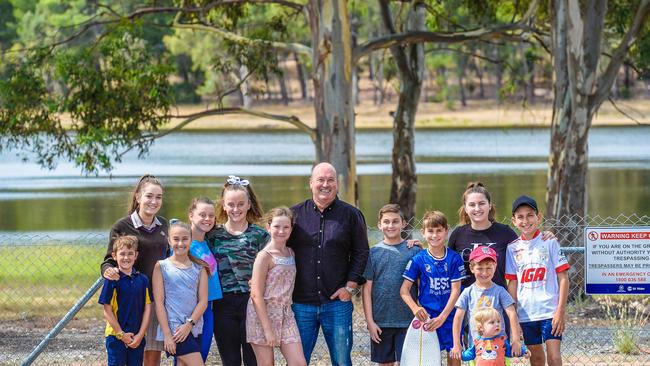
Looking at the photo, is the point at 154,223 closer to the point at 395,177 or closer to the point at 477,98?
the point at 395,177

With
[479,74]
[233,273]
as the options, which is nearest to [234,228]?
[233,273]

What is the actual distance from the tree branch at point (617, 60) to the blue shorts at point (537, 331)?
8.73 metres

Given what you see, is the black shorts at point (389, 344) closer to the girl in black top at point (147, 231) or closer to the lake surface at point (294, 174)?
the girl in black top at point (147, 231)

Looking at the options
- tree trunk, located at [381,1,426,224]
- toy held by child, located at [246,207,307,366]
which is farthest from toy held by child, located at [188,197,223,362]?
tree trunk, located at [381,1,426,224]

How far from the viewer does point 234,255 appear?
7059 mm

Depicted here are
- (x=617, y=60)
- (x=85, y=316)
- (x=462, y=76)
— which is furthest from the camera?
(x=462, y=76)

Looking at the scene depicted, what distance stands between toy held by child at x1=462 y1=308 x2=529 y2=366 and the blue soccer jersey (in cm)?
28

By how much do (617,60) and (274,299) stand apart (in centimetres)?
992

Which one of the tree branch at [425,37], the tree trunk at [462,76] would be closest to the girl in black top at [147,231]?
the tree branch at [425,37]

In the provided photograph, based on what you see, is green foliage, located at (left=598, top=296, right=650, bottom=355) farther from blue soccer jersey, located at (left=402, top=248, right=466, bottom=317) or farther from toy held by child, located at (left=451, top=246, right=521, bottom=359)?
blue soccer jersey, located at (left=402, top=248, right=466, bottom=317)

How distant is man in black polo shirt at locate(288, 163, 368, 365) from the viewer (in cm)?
702

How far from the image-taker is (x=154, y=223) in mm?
7164

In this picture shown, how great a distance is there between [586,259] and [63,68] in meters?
9.63

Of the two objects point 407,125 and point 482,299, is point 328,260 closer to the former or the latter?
point 482,299
